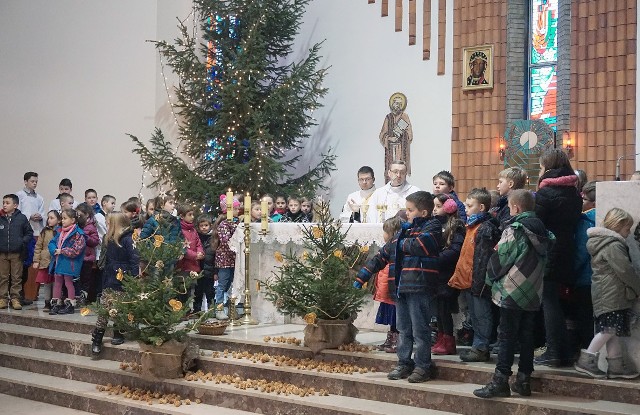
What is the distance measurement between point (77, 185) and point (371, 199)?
260 inches

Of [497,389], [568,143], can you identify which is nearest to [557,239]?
[497,389]

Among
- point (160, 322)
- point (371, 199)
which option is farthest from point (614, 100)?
point (160, 322)

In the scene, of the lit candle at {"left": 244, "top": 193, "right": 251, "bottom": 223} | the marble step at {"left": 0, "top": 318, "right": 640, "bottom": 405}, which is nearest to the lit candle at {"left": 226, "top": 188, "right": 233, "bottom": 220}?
the lit candle at {"left": 244, "top": 193, "right": 251, "bottom": 223}

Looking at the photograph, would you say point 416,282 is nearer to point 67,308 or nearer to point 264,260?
point 264,260

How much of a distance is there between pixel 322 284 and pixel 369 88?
6.48m

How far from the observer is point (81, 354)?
314 inches

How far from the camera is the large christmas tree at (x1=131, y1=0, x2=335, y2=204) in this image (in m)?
12.0

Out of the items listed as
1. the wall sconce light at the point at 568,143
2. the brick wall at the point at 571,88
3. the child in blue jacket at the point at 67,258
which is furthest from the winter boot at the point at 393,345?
the wall sconce light at the point at 568,143

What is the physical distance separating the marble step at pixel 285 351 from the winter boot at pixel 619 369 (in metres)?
0.09

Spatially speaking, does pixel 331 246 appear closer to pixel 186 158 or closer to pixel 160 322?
pixel 160 322

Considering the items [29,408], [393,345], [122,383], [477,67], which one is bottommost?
[29,408]

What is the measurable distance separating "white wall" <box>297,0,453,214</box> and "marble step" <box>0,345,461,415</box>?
20.1 feet

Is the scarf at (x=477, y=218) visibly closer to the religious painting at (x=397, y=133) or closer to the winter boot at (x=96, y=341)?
the winter boot at (x=96, y=341)

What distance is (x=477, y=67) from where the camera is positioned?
1169cm
